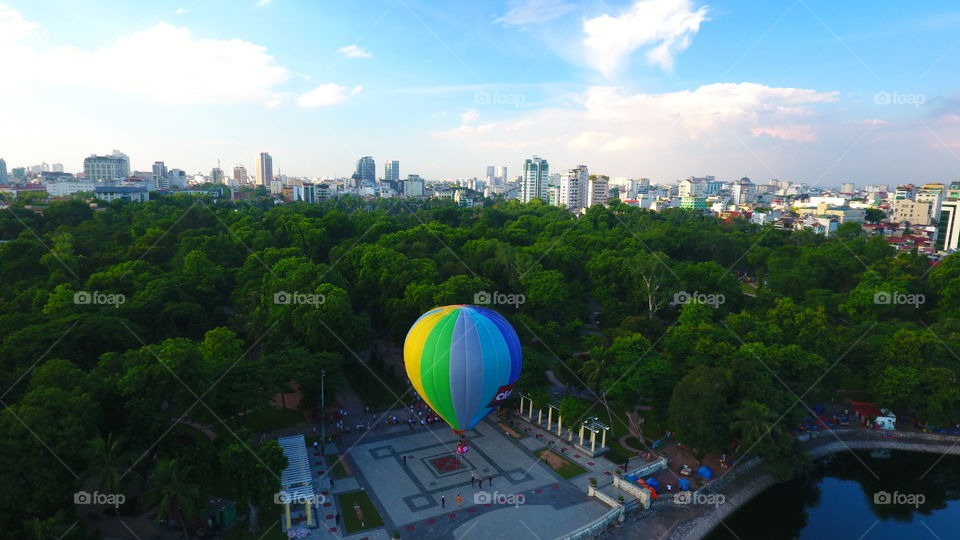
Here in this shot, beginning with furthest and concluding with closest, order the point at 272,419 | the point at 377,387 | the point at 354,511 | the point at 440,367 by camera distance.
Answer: the point at 377,387 → the point at 272,419 → the point at 440,367 → the point at 354,511

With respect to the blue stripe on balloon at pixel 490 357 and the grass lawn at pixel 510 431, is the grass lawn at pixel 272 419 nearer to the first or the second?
the grass lawn at pixel 510 431

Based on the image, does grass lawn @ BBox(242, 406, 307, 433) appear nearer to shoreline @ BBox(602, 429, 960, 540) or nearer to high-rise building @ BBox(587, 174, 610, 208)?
shoreline @ BBox(602, 429, 960, 540)

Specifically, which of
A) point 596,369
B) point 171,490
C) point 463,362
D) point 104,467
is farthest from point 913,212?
point 104,467

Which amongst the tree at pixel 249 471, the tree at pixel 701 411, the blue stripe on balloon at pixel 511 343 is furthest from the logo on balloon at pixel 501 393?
the tree at pixel 249 471

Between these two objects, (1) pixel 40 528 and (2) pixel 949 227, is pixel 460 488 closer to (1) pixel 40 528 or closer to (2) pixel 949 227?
(1) pixel 40 528

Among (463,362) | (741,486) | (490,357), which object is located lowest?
(741,486)

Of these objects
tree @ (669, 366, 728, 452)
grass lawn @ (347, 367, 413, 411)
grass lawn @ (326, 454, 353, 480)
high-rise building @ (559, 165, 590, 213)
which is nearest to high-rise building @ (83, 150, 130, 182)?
high-rise building @ (559, 165, 590, 213)

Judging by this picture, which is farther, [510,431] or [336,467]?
[510,431]
